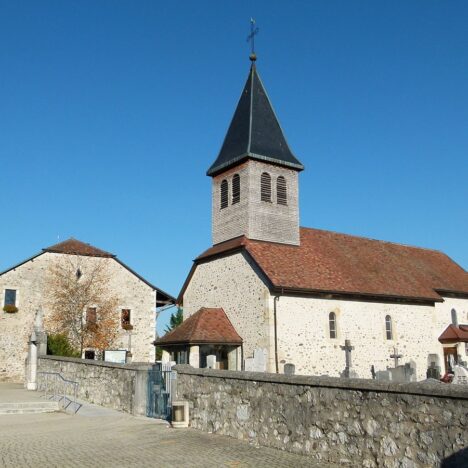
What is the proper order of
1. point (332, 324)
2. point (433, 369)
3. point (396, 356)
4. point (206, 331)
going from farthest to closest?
point (332, 324) < point (206, 331) < point (396, 356) < point (433, 369)

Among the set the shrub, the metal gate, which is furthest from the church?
the metal gate

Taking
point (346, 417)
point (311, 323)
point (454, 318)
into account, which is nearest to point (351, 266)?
point (311, 323)

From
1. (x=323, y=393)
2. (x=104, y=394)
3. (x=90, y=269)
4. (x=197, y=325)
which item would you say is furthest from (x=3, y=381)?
(x=323, y=393)

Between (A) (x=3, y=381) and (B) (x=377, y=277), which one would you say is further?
(A) (x=3, y=381)

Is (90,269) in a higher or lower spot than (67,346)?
higher

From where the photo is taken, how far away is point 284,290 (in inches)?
909

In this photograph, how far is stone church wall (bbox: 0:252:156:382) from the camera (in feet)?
98.0

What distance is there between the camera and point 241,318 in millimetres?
24281

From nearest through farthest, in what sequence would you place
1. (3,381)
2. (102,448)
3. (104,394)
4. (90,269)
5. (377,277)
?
(102,448) → (104,394) → (377,277) → (3,381) → (90,269)

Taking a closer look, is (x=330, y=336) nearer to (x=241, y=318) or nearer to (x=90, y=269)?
(x=241, y=318)

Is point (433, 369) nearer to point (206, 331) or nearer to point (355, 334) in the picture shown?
point (355, 334)

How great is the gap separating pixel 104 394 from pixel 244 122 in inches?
641

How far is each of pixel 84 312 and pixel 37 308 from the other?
8.83 feet

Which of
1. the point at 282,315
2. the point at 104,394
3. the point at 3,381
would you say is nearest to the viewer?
the point at 104,394
